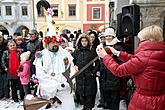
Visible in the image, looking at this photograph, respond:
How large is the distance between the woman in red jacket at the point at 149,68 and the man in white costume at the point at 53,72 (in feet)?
5.14

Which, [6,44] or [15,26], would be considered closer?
[6,44]

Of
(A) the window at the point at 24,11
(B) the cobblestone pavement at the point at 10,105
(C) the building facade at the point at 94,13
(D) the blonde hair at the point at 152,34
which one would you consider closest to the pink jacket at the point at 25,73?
(B) the cobblestone pavement at the point at 10,105

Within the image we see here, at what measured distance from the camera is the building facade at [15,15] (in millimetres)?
36594

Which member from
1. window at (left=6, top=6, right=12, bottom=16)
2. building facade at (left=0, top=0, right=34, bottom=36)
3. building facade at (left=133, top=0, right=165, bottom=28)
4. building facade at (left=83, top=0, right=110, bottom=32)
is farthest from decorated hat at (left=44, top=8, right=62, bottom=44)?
window at (left=6, top=6, right=12, bottom=16)

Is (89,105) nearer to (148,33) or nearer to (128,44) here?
(128,44)

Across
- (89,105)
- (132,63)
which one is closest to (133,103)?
(132,63)

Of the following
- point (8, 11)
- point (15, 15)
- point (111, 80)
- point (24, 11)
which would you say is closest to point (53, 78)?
point (111, 80)

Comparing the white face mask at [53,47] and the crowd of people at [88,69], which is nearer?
the crowd of people at [88,69]

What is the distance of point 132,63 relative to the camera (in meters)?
2.46

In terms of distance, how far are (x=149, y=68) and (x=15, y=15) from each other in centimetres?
3629

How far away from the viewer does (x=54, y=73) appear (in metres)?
4.05

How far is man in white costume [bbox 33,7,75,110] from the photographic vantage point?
397cm

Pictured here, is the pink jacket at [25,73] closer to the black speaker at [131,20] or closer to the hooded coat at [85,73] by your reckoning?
the hooded coat at [85,73]

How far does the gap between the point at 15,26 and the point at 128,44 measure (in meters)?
33.4
